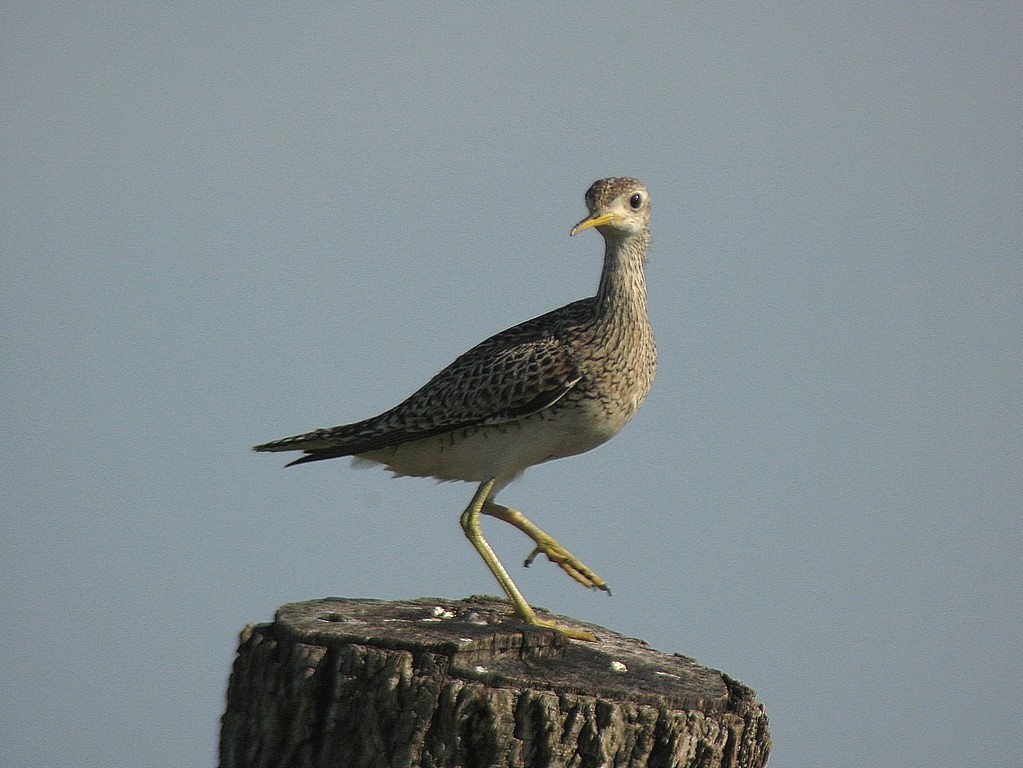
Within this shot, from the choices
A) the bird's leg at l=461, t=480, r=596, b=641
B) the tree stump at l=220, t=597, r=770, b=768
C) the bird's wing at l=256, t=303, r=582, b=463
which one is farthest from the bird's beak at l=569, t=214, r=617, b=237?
the tree stump at l=220, t=597, r=770, b=768

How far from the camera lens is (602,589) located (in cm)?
1072

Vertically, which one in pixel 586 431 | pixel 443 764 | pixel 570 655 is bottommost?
pixel 443 764

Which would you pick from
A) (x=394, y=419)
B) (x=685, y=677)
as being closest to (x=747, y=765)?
(x=685, y=677)

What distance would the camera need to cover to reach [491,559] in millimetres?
9727

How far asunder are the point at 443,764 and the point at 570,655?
1.23 m

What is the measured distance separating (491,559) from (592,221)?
2.34 m

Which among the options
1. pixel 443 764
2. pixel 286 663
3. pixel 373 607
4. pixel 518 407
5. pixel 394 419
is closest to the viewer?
pixel 443 764

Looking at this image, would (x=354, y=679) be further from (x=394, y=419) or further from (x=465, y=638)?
(x=394, y=419)

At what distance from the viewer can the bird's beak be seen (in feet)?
32.4

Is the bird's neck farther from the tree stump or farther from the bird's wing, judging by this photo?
the tree stump

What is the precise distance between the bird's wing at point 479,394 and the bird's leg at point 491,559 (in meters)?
0.50

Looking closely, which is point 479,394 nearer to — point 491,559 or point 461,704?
point 491,559

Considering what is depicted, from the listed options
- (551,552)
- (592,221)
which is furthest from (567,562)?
(592,221)

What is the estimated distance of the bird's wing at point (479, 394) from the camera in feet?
32.0
